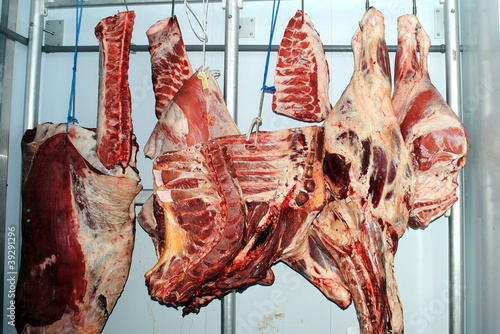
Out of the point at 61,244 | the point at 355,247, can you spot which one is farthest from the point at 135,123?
the point at 355,247

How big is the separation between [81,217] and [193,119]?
0.77 m

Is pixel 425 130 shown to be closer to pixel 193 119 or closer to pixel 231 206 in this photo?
pixel 231 206

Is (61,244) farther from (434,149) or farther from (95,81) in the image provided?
(434,149)

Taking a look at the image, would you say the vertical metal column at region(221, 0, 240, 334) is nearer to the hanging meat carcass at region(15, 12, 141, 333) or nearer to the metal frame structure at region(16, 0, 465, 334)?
the metal frame structure at region(16, 0, 465, 334)

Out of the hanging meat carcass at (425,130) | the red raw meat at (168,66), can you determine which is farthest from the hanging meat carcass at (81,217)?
the hanging meat carcass at (425,130)

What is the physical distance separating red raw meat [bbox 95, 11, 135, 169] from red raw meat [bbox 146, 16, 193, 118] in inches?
8.6

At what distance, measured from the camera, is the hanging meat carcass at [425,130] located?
1.81 m

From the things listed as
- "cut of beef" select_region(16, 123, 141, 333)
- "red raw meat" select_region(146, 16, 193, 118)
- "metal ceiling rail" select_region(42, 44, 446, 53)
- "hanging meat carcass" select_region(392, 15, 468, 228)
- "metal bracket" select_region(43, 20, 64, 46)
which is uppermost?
"metal bracket" select_region(43, 20, 64, 46)

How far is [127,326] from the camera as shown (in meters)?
2.69

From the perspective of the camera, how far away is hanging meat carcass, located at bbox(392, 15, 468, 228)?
71.4 inches

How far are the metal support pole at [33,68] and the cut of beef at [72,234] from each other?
0.48 meters

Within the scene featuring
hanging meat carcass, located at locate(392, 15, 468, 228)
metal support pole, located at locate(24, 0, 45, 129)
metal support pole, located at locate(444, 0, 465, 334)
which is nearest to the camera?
hanging meat carcass, located at locate(392, 15, 468, 228)

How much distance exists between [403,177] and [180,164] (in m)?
0.91

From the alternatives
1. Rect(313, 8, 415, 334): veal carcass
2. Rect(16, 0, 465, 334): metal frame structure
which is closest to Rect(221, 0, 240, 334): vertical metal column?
Rect(16, 0, 465, 334): metal frame structure
